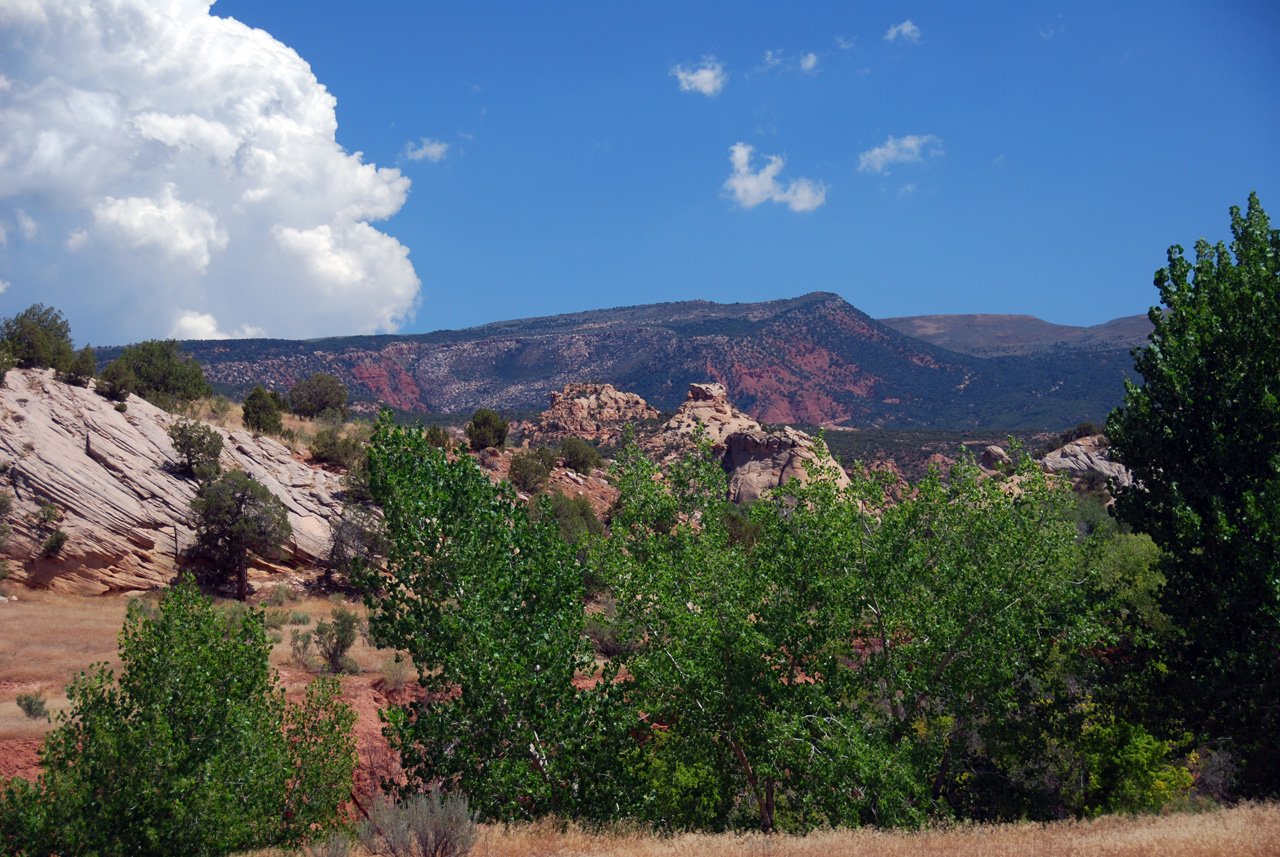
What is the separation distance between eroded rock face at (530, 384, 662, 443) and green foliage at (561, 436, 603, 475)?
19759 mm

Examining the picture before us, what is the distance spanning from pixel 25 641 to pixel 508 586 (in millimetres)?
17289

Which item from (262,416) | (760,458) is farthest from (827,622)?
(760,458)

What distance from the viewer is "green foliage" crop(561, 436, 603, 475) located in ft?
158

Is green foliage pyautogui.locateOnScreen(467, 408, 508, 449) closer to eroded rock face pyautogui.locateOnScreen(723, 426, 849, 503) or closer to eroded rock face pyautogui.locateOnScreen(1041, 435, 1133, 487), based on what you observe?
eroded rock face pyautogui.locateOnScreen(723, 426, 849, 503)

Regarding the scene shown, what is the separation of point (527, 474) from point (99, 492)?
19475 millimetres

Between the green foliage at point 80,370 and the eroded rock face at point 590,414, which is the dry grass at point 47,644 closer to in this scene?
the green foliage at point 80,370

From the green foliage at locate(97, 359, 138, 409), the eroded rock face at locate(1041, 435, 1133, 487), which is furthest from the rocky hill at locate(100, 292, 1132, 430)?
the green foliage at locate(97, 359, 138, 409)

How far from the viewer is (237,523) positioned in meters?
28.6

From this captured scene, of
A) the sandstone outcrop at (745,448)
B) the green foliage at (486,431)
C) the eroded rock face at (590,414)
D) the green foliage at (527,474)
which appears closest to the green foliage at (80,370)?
the green foliage at (486,431)

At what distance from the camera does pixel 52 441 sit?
28125 mm

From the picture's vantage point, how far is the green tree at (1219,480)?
433 inches

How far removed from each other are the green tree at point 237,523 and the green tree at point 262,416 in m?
8.38

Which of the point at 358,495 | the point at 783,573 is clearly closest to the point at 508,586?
the point at 783,573

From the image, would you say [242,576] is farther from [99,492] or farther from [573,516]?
[573,516]
